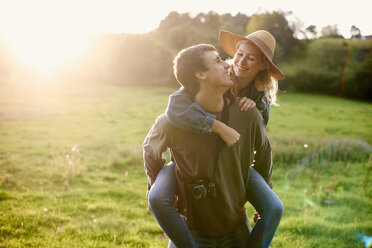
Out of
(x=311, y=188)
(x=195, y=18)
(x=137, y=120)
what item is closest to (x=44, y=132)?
(x=137, y=120)

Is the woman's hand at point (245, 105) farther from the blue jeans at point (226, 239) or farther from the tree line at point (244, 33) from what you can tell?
the tree line at point (244, 33)

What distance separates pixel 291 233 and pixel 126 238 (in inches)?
108

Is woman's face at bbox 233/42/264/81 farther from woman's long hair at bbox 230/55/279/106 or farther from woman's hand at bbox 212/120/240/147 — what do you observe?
woman's hand at bbox 212/120/240/147

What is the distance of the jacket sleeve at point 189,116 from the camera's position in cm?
243

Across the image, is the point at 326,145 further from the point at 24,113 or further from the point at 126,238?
the point at 24,113

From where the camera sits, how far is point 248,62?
11.8ft

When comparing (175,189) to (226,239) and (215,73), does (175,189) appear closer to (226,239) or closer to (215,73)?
(226,239)

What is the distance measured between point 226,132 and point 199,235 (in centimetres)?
107

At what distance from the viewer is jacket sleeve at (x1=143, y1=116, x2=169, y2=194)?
8.70 feet

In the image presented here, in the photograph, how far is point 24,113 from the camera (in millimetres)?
19812

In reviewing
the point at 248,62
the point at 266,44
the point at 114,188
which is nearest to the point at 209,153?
the point at 248,62

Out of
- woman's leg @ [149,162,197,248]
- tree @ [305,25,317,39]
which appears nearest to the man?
woman's leg @ [149,162,197,248]

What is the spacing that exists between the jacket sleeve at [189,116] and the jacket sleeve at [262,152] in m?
0.49

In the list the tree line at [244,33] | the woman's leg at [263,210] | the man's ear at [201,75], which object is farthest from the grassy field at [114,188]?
the tree line at [244,33]
